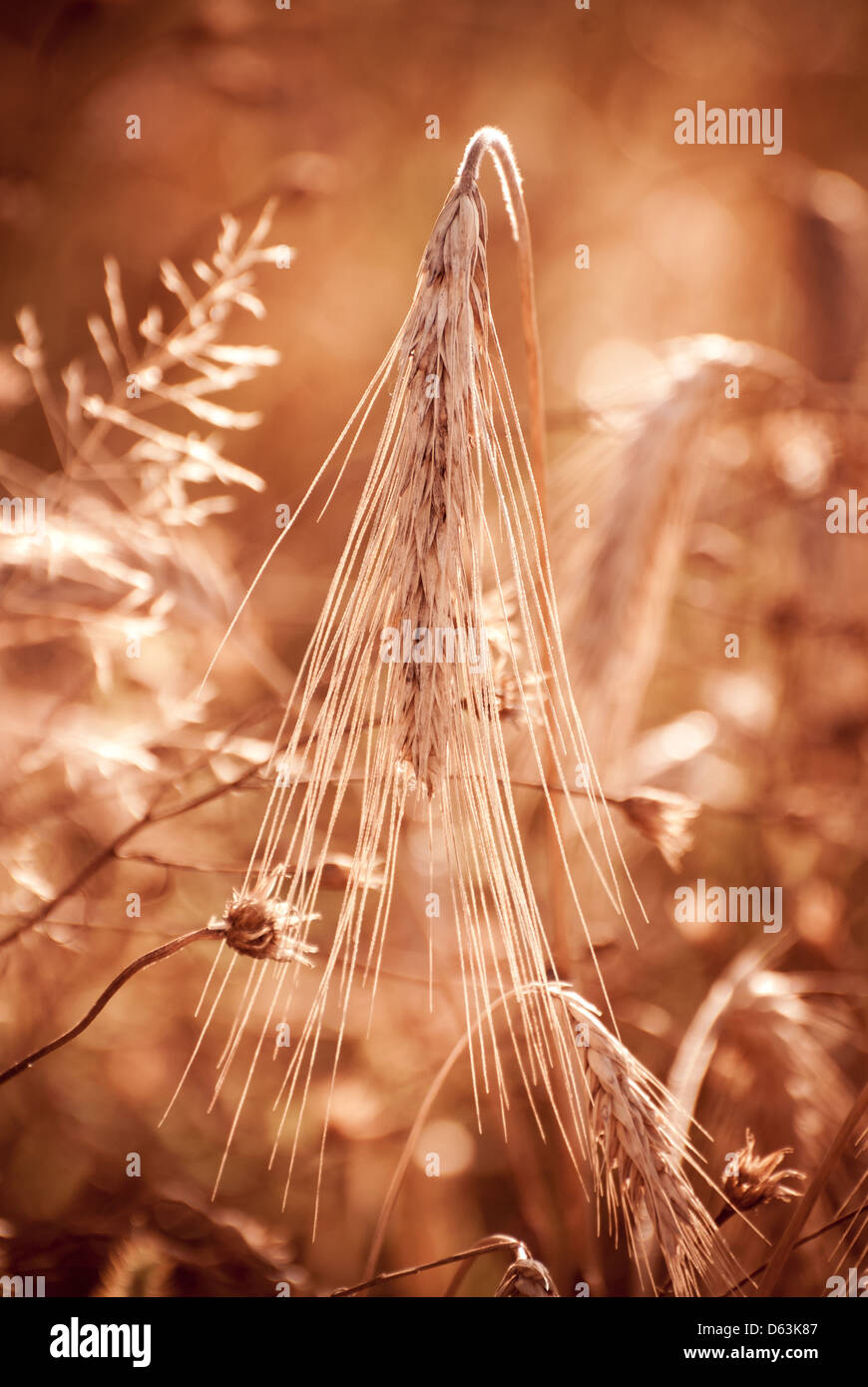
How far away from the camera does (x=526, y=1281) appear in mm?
493

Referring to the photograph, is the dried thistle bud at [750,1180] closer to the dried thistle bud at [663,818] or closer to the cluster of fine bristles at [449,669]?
the cluster of fine bristles at [449,669]

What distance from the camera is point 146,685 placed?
2.90 feet

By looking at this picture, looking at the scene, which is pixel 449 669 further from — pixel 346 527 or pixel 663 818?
pixel 346 527

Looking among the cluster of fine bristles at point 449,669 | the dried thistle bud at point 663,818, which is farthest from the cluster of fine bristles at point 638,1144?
the dried thistle bud at point 663,818

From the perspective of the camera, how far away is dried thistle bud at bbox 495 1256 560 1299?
491mm

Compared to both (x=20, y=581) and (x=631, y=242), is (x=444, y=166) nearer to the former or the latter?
(x=631, y=242)

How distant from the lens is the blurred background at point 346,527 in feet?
2.64

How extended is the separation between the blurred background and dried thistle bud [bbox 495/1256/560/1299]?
1.07 ft

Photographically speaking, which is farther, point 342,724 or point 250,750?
point 250,750

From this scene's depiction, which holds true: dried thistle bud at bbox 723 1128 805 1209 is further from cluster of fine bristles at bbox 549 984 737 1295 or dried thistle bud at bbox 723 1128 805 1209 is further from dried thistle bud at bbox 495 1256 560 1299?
dried thistle bud at bbox 495 1256 560 1299

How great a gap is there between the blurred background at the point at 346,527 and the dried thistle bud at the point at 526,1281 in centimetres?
33

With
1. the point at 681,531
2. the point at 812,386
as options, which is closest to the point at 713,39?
the point at 812,386

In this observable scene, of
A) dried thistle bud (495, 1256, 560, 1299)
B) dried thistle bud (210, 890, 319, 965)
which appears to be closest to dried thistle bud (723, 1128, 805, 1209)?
dried thistle bud (495, 1256, 560, 1299)
